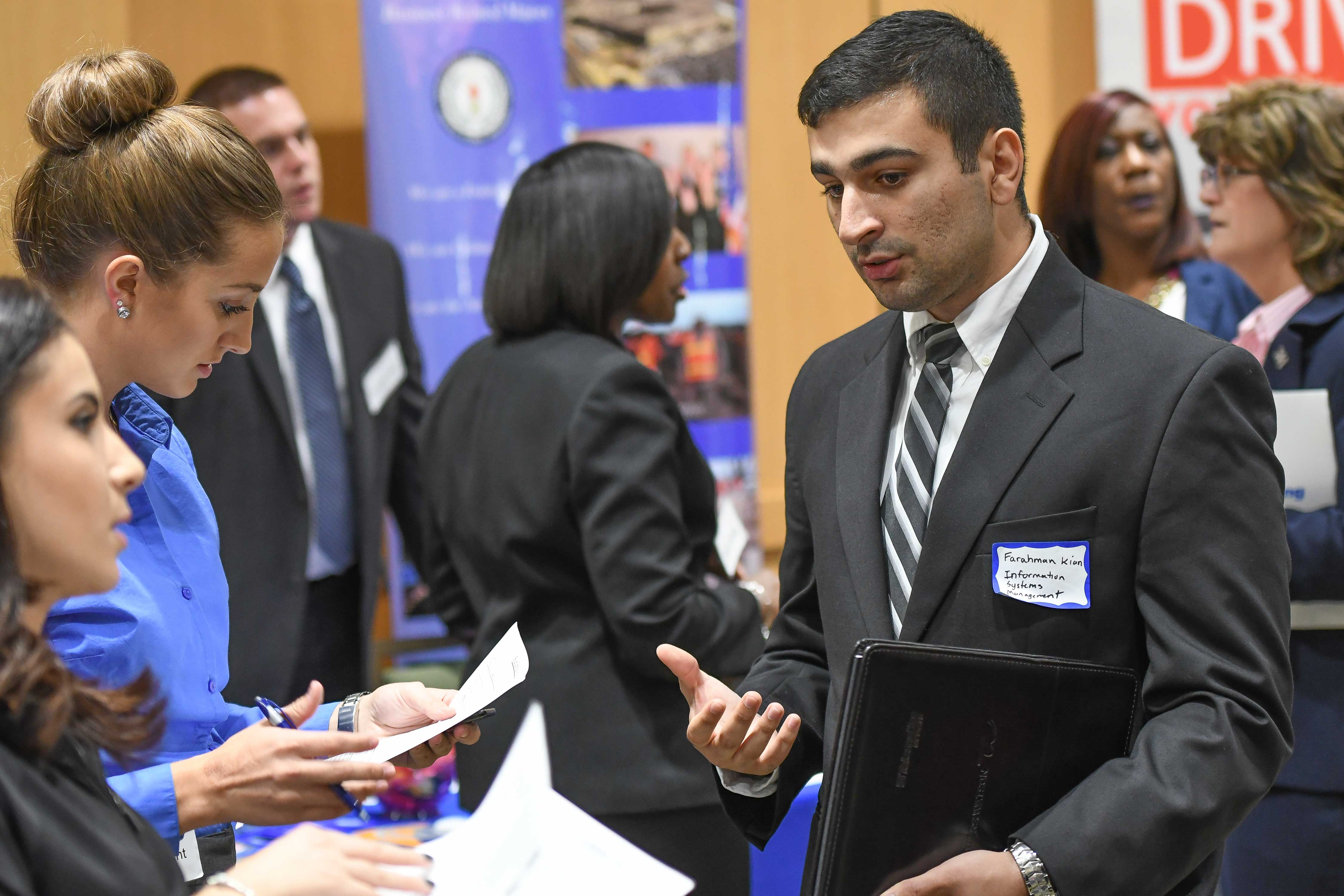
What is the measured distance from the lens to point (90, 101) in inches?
61.9

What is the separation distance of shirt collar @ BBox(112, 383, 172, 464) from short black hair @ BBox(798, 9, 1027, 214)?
3.19 feet

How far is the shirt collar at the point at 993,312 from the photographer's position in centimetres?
163

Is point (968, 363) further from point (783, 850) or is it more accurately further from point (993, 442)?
point (783, 850)

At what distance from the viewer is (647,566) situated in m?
2.35

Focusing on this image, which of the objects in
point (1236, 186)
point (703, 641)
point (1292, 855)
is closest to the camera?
point (1292, 855)

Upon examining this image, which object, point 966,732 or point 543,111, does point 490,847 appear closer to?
point 966,732

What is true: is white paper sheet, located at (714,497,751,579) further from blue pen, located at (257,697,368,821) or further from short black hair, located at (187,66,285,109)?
short black hair, located at (187,66,285,109)

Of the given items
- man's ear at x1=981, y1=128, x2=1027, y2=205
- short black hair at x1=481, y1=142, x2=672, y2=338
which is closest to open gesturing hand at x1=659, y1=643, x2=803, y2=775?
man's ear at x1=981, y1=128, x2=1027, y2=205

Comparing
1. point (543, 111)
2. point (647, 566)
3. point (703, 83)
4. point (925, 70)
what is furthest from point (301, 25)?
point (925, 70)

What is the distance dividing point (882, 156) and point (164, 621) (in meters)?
1.07

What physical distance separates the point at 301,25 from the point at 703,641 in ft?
11.6

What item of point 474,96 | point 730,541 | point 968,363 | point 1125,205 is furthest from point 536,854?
point 474,96

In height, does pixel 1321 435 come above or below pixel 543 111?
below

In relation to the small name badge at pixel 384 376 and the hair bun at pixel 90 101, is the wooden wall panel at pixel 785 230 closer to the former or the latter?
the small name badge at pixel 384 376
